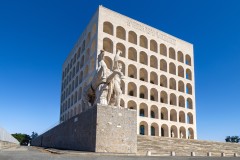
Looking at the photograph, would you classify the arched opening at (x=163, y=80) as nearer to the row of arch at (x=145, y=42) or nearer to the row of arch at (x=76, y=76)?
the row of arch at (x=145, y=42)

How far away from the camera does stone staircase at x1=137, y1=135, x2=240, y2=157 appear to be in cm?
1616

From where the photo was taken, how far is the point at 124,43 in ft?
137

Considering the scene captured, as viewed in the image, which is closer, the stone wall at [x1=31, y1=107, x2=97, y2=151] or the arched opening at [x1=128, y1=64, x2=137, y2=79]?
the stone wall at [x1=31, y1=107, x2=97, y2=151]

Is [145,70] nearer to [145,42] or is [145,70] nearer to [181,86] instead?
[145,42]

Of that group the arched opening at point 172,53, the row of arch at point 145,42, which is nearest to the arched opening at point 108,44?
the row of arch at point 145,42

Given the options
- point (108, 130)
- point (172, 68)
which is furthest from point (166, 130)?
point (108, 130)

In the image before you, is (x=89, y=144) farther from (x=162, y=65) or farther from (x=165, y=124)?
(x=162, y=65)

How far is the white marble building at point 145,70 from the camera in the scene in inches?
1607

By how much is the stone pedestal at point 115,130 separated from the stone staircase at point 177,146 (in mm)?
1316

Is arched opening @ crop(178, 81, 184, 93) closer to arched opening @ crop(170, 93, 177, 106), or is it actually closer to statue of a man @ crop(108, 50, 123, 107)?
arched opening @ crop(170, 93, 177, 106)

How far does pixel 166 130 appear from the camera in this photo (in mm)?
43406

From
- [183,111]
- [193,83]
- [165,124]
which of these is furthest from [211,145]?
[193,83]

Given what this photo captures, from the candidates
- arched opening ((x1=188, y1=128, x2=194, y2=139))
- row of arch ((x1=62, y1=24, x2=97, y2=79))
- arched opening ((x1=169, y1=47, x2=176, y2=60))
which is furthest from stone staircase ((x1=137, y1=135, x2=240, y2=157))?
arched opening ((x1=169, y1=47, x2=176, y2=60))

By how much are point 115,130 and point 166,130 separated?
3141 cm
